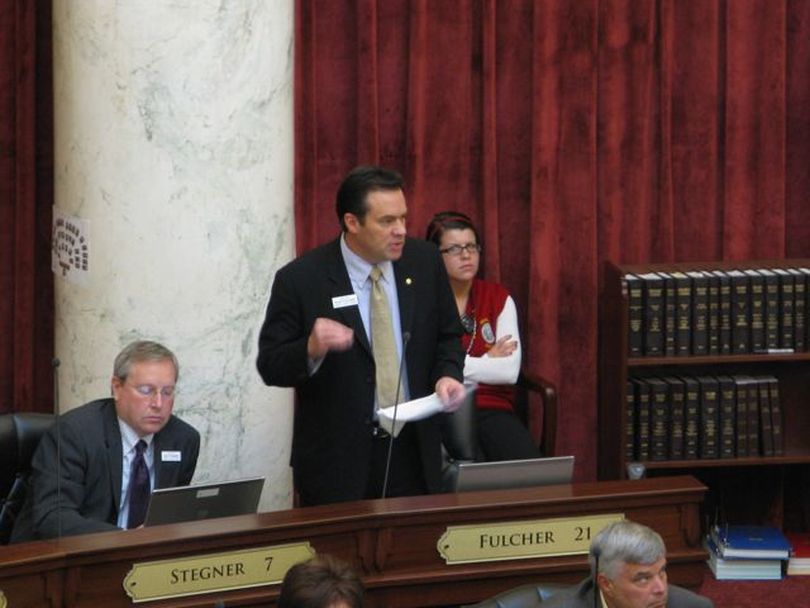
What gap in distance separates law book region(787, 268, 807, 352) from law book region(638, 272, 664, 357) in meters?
0.52

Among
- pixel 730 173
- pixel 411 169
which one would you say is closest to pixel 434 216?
pixel 411 169

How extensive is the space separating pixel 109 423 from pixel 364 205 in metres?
1.00

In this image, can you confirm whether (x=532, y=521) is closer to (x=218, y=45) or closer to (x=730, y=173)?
(x=218, y=45)

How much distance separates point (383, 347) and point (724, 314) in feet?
6.44

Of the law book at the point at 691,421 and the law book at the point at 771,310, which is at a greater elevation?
the law book at the point at 771,310

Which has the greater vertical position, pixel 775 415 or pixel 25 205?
pixel 25 205

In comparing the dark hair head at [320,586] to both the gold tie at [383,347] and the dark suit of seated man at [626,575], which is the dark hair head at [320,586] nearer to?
the dark suit of seated man at [626,575]

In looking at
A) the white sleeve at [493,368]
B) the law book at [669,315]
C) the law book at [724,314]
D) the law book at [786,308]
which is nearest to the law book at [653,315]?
the law book at [669,315]

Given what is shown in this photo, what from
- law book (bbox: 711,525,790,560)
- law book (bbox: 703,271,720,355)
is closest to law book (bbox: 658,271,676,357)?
law book (bbox: 703,271,720,355)

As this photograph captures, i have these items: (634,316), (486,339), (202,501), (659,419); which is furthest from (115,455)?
(659,419)

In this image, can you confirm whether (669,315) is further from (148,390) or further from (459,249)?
(148,390)

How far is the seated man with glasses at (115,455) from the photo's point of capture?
4754 millimetres

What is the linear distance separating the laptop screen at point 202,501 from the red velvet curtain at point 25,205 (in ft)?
7.14

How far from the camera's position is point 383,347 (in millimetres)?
5301
